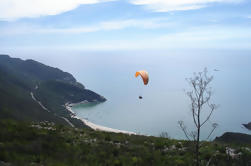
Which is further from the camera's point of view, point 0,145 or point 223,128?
point 223,128

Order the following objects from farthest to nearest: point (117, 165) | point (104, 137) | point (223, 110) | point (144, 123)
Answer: point (223, 110)
point (144, 123)
point (104, 137)
point (117, 165)

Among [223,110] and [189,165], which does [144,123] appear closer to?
[223,110]

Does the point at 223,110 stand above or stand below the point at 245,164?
above

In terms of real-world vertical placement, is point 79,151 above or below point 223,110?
below

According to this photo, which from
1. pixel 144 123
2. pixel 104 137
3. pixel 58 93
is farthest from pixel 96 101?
pixel 104 137

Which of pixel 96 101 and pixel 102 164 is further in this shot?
pixel 96 101

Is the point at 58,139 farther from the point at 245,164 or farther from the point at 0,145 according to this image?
the point at 245,164

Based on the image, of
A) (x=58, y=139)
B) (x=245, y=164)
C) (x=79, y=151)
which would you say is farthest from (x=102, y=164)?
(x=245, y=164)

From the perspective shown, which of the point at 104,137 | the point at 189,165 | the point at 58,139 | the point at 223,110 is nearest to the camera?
the point at 189,165

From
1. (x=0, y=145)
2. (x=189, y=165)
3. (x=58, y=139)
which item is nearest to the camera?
(x=0, y=145)

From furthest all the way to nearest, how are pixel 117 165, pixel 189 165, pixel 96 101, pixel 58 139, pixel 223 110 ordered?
pixel 96 101 → pixel 223 110 → pixel 58 139 → pixel 189 165 → pixel 117 165
